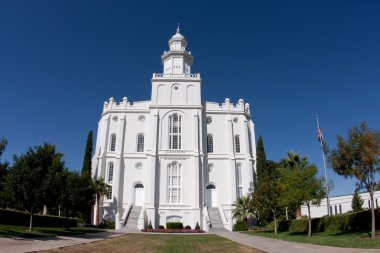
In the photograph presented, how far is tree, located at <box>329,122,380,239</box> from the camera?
64.6 ft

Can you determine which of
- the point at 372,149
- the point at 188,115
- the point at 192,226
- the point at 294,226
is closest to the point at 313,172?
the point at 372,149

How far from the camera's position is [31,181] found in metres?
22.2

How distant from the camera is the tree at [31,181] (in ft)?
71.9

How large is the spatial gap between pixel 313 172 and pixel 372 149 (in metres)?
6.61

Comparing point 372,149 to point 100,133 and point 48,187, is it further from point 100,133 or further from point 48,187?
point 100,133

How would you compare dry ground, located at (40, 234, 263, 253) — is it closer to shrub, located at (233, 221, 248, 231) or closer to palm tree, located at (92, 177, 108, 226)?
shrub, located at (233, 221, 248, 231)

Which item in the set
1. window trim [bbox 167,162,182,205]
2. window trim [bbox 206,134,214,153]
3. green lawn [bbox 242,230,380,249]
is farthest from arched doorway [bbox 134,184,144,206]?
green lawn [bbox 242,230,380,249]

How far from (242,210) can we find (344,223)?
15.5 metres

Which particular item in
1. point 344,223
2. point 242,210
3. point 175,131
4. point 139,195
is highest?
point 175,131

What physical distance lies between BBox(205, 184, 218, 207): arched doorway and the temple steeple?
19379mm

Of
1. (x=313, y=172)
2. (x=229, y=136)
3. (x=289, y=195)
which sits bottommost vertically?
(x=289, y=195)

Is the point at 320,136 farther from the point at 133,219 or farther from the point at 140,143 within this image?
the point at 140,143

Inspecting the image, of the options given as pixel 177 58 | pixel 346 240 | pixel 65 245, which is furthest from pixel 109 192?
pixel 346 240

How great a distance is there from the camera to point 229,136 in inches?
1831
